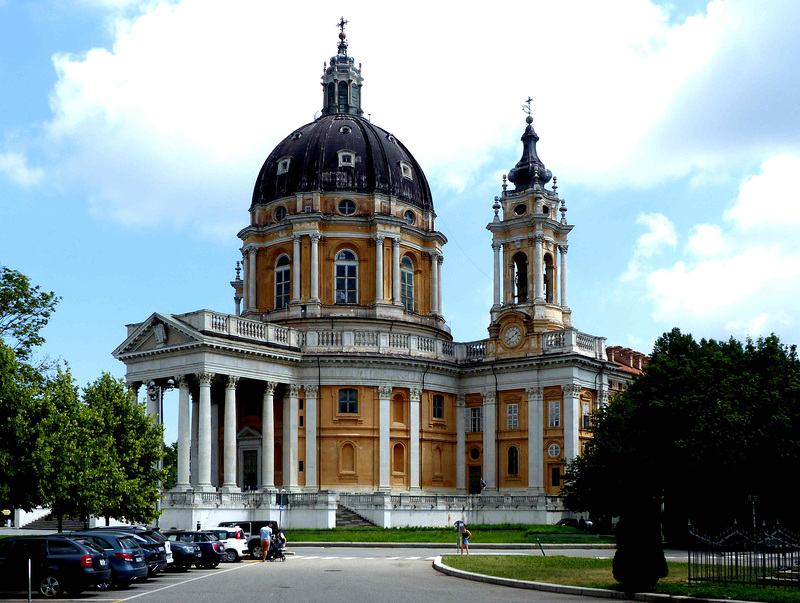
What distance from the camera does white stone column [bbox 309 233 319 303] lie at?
71500 mm

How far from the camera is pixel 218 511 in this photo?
193ft

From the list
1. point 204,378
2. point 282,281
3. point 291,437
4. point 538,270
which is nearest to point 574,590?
point 204,378

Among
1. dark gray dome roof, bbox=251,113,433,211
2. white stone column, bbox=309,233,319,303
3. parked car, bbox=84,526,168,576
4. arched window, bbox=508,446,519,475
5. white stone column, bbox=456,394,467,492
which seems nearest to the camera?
parked car, bbox=84,526,168,576

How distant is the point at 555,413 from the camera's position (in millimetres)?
66500

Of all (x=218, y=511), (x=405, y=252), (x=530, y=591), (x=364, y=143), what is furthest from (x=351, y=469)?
(x=530, y=591)

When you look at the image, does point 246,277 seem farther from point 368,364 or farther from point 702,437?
point 702,437

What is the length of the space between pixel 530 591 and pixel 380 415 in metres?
39.7

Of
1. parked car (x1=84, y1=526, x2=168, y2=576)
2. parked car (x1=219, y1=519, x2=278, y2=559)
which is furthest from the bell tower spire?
parked car (x1=84, y1=526, x2=168, y2=576)

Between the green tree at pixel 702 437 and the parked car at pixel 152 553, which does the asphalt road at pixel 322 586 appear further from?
the green tree at pixel 702 437

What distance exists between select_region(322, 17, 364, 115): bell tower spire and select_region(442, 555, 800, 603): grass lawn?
48630 mm

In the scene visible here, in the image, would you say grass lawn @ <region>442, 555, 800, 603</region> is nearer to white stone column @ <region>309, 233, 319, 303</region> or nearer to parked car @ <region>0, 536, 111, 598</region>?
parked car @ <region>0, 536, 111, 598</region>

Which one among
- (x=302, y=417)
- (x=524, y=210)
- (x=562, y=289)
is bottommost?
(x=302, y=417)

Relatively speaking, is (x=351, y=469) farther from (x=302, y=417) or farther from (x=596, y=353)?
(x=596, y=353)

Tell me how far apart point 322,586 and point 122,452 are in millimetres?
24376
